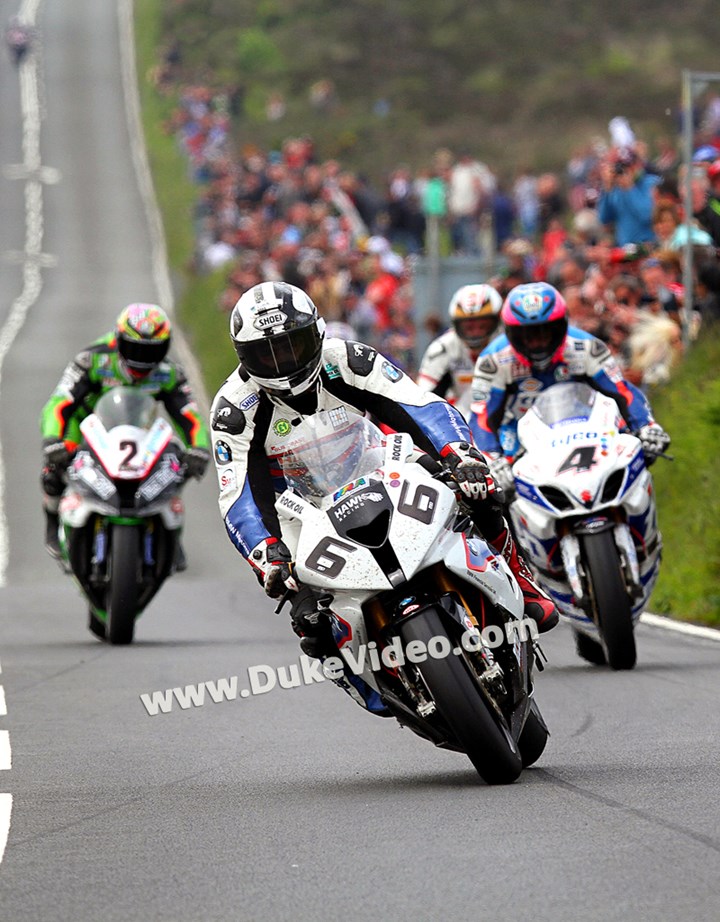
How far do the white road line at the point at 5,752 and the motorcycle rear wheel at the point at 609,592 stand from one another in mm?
2926

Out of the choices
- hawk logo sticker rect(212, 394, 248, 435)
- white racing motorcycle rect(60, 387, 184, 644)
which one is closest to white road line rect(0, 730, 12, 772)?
hawk logo sticker rect(212, 394, 248, 435)

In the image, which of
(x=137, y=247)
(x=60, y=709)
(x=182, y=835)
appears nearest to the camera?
(x=182, y=835)

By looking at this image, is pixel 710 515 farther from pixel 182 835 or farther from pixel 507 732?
pixel 182 835

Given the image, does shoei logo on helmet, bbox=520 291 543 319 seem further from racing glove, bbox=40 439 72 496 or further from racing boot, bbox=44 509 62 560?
racing boot, bbox=44 509 62 560

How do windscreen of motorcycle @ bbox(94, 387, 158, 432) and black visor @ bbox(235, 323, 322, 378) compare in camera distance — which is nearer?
black visor @ bbox(235, 323, 322, 378)

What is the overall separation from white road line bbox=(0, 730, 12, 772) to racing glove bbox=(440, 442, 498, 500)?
85.7 inches

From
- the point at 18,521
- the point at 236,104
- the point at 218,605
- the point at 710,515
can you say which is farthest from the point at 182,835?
the point at 236,104

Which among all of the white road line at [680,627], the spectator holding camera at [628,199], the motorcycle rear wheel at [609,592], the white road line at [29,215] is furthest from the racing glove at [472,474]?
the white road line at [29,215]

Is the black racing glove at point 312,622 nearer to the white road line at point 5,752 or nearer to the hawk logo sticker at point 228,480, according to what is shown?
the hawk logo sticker at point 228,480

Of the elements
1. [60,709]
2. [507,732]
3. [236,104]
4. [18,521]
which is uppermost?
[236,104]

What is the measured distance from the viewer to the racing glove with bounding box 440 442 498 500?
700 cm

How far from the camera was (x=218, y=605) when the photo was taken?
15688mm

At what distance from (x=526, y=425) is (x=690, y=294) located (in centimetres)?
633

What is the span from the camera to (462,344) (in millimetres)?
14133
